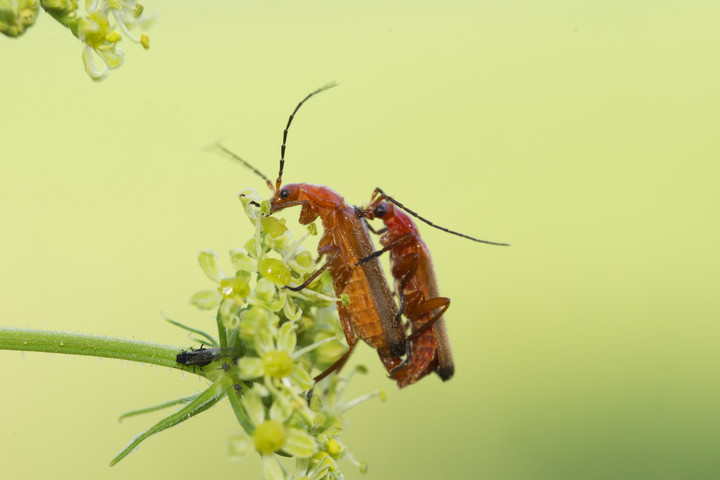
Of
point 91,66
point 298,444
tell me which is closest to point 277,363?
point 298,444

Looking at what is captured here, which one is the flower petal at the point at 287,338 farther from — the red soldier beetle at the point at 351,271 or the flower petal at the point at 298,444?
the red soldier beetle at the point at 351,271

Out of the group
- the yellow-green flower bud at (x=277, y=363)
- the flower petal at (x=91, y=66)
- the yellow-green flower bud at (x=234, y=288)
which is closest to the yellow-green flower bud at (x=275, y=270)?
the yellow-green flower bud at (x=234, y=288)

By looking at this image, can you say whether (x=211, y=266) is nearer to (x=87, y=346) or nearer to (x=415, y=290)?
(x=87, y=346)

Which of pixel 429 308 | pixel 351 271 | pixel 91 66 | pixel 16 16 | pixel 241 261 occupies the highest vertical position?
pixel 16 16

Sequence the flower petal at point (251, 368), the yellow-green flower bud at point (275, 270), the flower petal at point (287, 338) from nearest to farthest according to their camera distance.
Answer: the flower petal at point (251, 368) < the flower petal at point (287, 338) < the yellow-green flower bud at point (275, 270)

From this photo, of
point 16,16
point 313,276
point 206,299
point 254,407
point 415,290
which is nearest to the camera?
point 16,16

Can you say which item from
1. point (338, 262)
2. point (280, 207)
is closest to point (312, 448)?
point (338, 262)

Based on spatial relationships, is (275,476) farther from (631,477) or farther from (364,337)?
(631,477)
